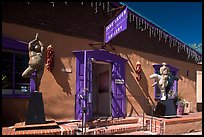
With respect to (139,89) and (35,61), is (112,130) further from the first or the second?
(139,89)

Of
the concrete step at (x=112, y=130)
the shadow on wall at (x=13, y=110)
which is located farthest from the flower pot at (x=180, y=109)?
the shadow on wall at (x=13, y=110)

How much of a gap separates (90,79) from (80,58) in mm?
823

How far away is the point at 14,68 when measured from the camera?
266 inches

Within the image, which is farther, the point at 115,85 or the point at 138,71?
the point at 138,71

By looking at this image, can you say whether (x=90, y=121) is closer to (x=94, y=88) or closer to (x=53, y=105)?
(x=53, y=105)

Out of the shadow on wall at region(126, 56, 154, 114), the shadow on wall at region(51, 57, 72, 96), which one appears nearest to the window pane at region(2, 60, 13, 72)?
the shadow on wall at region(51, 57, 72, 96)

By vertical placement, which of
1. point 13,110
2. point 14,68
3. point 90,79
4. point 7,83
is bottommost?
point 13,110

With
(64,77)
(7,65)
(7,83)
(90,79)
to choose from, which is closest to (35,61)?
Result: (7,65)

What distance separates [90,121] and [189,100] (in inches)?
294

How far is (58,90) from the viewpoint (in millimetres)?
7605

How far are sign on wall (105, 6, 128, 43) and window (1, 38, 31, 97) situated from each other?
3.04m

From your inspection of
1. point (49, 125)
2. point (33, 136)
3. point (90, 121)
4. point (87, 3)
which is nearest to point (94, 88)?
point (90, 121)

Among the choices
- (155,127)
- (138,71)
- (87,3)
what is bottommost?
(155,127)

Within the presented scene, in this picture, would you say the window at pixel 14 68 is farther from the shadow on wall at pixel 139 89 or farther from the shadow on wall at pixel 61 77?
the shadow on wall at pixel 139 89
